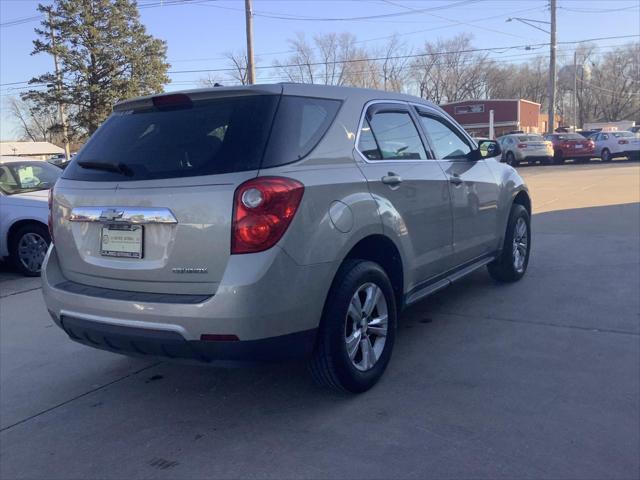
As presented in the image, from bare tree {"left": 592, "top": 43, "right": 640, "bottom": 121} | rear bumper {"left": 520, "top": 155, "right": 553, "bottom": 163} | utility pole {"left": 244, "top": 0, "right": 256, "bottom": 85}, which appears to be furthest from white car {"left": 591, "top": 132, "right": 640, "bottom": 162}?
bare tree {"left": 592, "top": 43, "right": 640, "bottom": 121}

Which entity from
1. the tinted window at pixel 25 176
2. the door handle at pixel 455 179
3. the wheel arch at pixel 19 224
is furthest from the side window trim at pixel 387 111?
the tinted window at pixel 25 176

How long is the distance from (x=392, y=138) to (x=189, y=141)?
5.03 ft

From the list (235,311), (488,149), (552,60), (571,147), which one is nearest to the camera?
(235,311)

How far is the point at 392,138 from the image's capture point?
4207 mm

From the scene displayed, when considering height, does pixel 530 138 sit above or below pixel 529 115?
below

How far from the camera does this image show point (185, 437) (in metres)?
3.32

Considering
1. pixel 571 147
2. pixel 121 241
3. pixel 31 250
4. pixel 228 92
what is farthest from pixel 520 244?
pixel 571 147

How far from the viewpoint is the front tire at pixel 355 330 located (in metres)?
3.37

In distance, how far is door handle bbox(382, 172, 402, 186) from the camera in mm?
3854

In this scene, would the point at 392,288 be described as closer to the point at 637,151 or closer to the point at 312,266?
the point at 312,266

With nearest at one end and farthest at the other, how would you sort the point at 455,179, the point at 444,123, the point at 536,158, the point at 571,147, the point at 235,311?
the point at 235,311
the point at 455,179
the point at 444,123
the point at 536,158
the point at 571,147

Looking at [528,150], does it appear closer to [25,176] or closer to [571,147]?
[571,147]

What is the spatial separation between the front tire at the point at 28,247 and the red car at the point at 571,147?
2584 centimetres

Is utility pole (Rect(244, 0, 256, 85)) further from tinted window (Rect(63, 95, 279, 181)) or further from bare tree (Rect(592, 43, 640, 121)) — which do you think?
bare tree (Rect(592, 43, 640, 121))
